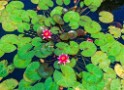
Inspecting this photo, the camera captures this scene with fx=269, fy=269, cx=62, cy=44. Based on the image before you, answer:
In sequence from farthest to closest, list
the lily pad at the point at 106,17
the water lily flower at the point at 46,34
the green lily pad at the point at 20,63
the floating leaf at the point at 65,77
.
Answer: the lily pad at the point at 106,17 → the water lily flower at the point at 46,34 → the green lily pad at the point at 20,63 → the floating leaf at the point at 65,77

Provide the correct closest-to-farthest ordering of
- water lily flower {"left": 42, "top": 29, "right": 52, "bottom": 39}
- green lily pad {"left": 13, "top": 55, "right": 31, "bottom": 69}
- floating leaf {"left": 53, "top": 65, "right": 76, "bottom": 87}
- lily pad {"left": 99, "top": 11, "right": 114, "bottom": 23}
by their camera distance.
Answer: floating leaf {"left": 53, "top": 65, "right": 76, "bottom": 87}, green lily pad {"left": 13, "top": 55, "right": 31, "bottom": 69}, water lily flower {"left": 42, "top": 29, "right": 52, "bottom": 39}, lily pad {"left": 99, "top": 11, "right": 114, "bottom": 23}

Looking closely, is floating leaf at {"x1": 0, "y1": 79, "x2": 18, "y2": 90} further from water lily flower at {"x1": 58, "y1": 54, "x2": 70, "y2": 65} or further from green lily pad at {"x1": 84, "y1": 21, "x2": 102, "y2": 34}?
green lily pad at {"x1": 84, "y1": 21, "x2": 102, "y2": 34}

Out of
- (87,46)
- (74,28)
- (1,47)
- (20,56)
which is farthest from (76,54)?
(1,47)

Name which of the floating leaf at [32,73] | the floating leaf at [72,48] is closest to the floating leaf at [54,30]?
the floating leaf at [72,48]

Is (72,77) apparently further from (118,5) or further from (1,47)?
(118,5)

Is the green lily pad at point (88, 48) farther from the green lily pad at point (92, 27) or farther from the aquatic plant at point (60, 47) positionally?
the green lily pad at point (92, 27)

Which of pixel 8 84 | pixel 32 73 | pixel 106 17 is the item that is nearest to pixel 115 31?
pixel 106 17

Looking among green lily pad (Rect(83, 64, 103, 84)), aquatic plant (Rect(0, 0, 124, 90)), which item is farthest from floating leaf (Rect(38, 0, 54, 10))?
green lily pad (Rect(83, 64, 103, 84))

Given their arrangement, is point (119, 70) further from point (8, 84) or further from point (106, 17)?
point (8, 84)
